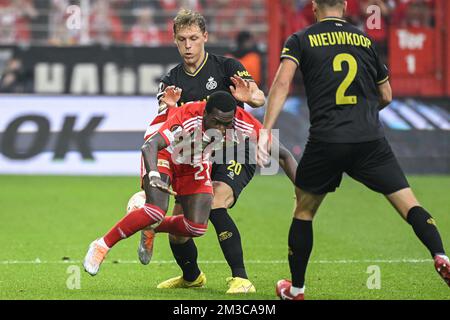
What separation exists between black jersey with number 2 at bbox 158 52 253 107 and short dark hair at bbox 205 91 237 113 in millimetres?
771

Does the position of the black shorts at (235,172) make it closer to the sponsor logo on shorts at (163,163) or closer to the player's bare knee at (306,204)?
the sponsor logo on shorts at (163,163)

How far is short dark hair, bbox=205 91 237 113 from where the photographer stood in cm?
766

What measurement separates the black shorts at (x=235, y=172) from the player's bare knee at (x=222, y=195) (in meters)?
0.03

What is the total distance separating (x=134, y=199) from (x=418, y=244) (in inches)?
162

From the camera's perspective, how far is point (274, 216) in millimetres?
13391

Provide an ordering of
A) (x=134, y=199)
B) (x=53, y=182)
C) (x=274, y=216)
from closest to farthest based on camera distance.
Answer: (x=134, y=199), (x=274, y=216), (x=53, y=182)

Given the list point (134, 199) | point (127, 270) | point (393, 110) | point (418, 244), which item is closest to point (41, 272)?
point (127, 270)

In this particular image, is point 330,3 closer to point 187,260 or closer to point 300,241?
point 300,241

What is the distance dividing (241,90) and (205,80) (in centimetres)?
43

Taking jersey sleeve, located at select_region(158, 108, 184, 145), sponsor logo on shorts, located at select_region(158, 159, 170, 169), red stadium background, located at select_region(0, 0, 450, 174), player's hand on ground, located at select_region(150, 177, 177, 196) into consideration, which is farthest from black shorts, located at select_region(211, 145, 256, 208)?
red stadium background, located at select_region(0, 0, 450, 174)

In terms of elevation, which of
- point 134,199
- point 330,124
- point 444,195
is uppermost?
point 330,124

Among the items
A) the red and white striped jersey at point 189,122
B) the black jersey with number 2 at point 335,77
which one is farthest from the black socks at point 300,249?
the red and white striped jersey at point 189,122

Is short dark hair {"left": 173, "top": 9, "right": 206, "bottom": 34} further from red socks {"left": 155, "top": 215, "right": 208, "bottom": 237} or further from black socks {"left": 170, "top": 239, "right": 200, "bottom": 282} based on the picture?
black socks {"left": 170, "top": 239, "right": 200, "bottom": 282}
